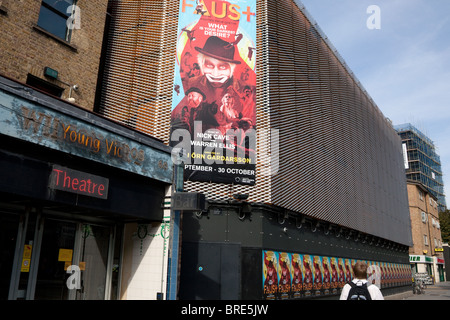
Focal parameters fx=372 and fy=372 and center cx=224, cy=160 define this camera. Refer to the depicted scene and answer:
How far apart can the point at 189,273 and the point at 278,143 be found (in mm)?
6129

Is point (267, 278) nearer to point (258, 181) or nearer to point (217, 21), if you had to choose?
point (258, 181)

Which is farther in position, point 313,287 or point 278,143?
point 313,287

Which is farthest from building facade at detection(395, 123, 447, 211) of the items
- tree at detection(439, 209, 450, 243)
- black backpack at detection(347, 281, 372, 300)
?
black backpack at detection(347, 281, 372, 300)

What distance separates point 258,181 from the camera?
14016 millimetres

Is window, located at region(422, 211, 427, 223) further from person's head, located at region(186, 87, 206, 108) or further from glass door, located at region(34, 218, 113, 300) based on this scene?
glass door, located at region(34, 218, 113, 300)

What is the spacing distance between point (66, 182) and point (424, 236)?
194 ft

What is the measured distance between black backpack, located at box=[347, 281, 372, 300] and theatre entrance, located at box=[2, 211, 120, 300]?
7.05 m

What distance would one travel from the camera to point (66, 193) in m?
8.04

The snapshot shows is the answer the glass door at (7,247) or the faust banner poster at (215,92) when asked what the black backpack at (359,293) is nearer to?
the glass door at (7,247)

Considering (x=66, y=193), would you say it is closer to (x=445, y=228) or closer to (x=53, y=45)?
(x=53, y=45)

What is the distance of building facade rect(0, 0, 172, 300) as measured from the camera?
7.50 m

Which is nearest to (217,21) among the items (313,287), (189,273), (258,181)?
(258,181)

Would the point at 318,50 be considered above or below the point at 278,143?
above

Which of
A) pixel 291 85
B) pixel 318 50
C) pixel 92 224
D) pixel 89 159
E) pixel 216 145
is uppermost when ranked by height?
pixel 318 50
